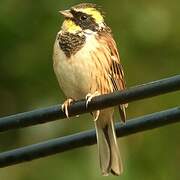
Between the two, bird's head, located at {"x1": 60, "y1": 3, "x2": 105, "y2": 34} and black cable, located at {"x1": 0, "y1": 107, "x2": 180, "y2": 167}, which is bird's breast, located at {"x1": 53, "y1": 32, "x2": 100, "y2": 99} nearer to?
bird's head, located at {"x1": 60, "y1": 3, "x2": 105, "y2": 34}

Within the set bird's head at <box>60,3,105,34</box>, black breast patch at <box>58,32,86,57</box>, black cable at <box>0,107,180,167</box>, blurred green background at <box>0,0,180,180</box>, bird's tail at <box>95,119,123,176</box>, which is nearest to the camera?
black cable at <box>0,107,180,167</box>

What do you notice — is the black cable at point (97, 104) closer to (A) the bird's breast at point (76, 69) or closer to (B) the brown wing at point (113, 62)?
(A) the bird's breast at point (76, 69)

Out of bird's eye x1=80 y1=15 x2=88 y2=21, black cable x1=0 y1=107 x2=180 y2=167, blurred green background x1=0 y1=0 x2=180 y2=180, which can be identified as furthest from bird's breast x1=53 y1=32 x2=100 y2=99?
black cable x1=0 y1=107 x2=180 y2=167

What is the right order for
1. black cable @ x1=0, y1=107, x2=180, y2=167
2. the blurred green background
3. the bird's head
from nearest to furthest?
1. black cable @ x1=0, y1=107, x2=180, y2=167
2. the bird's head
3. the blurred green background

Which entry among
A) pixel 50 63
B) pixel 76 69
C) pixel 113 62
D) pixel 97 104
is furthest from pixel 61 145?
pixel 50 63

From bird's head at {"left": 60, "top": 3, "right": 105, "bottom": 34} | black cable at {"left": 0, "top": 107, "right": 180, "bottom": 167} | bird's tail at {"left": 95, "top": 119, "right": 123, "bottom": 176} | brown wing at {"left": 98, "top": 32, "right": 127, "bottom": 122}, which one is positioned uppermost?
bird's head at {"left": 60, "top": 3, "right": 105, "bottom": 34}

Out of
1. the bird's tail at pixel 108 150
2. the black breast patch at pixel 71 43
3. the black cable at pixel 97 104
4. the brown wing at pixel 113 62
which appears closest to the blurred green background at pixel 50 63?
the bird's tail at pixel 108 150

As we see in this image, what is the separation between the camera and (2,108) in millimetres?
6871

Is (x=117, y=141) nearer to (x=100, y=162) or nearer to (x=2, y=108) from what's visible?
(x=100, y=162)

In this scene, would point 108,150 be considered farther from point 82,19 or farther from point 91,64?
point 82,19

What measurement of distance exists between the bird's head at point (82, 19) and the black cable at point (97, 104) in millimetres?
1182

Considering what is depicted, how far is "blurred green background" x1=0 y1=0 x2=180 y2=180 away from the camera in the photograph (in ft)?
21.2

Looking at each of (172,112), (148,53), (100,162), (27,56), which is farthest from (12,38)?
(172,112)

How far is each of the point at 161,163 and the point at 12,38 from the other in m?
1.16
